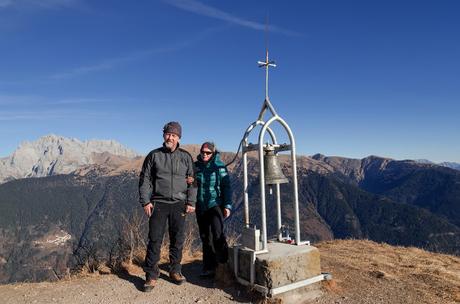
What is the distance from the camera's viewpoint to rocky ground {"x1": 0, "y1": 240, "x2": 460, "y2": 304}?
6.90 metres

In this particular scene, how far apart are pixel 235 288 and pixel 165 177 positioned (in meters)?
2.50

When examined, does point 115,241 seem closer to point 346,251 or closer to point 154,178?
point 154,178

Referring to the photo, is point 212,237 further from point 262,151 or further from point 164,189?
point 262,151

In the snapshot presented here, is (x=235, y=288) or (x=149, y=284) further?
(x=235, y=288)

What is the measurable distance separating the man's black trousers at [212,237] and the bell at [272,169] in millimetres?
1265

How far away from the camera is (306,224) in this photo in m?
195

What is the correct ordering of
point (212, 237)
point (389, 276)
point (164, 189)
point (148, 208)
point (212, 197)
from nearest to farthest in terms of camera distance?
1. point (148, 208)
2. point (164, 189)
3. point (212, 197)
4. point (212, 237)
5. point (389, 276)

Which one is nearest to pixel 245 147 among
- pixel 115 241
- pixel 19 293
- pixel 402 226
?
pixel 115 241

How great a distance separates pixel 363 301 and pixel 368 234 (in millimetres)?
200930

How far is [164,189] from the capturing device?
708 cm

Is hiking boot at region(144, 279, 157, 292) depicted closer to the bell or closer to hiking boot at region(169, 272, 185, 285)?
hiking boot at region(169, 272, 185, 285)

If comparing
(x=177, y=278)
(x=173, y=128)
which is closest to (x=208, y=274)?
(x=177, y=278)

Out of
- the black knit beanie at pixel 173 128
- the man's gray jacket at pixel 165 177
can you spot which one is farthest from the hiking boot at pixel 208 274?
the black knit beanie at pixel 173 128

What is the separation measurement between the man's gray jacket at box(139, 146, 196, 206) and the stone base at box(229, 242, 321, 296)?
5.27 ft
